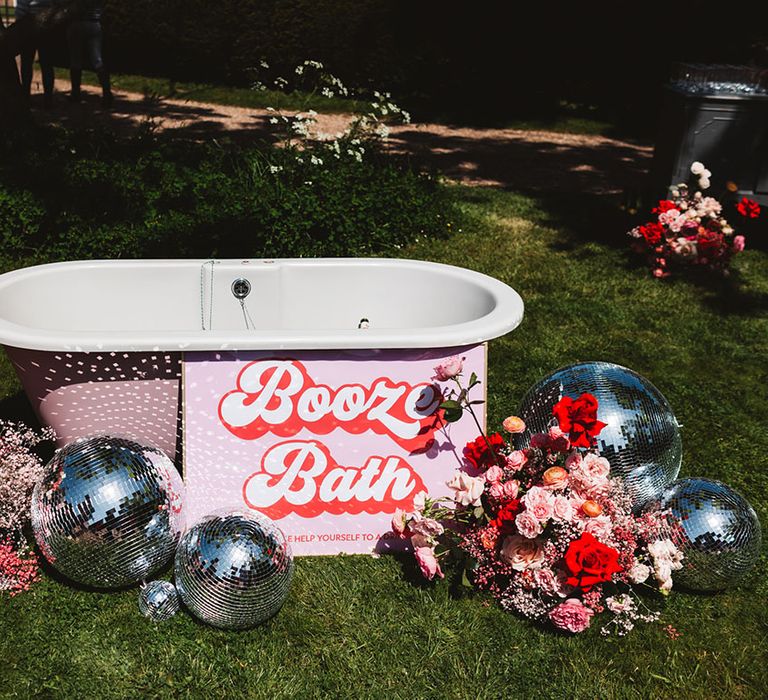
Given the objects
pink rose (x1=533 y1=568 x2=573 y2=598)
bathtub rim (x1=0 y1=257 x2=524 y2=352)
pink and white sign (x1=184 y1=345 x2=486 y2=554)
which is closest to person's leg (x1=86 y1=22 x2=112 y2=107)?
bathtub rim (x1=0 y1=257 x2=524 y2=352)

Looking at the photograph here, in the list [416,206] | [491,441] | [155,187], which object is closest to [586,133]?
[416,206]

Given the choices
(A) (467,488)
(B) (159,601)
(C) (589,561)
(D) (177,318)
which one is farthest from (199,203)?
(C) (589,561)

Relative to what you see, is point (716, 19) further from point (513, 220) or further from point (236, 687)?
point (236, 687)

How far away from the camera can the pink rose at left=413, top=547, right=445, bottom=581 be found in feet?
9.05

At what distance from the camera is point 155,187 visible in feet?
18.9

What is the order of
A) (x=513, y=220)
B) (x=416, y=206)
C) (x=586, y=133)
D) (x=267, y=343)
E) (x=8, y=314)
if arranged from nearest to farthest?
(x=267, y=343) → (x=8, y=314) → (x=416, y=206) → (x=513, y=220) → (x=586, y=133)

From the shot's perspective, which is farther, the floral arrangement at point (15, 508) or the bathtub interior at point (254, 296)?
the bathtub interior at point (254, 296)

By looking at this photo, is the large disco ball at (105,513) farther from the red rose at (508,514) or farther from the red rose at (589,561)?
the red rose at (589,561)

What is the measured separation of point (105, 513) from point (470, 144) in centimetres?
816

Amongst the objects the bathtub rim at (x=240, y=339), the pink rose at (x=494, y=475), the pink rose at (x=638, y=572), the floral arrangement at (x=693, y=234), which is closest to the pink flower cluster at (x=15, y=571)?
the bathtub rim at (x=240, y=339)

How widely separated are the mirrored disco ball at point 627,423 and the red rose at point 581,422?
1.09 feet

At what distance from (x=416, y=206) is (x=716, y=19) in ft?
24.6

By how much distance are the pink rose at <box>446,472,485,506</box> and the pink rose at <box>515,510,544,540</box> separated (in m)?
0.18

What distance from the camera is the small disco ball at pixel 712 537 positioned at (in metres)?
2.75
